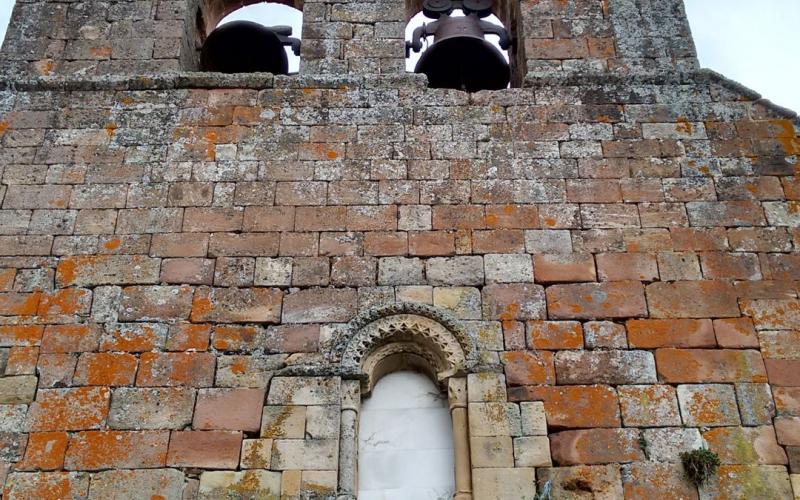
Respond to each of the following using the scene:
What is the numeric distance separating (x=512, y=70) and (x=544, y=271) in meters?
2.47

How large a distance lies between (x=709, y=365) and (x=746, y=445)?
509 millimetres

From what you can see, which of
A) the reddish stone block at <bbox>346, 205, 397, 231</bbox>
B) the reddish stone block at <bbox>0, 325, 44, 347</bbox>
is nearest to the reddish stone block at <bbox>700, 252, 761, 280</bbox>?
the reddish stone block at <bbox>346, 205, 397, 231</bbox>

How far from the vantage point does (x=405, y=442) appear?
5188mm

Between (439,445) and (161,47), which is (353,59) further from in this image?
(439,445)

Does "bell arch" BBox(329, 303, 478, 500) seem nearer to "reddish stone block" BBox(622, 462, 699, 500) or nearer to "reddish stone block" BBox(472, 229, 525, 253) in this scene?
"reddish stone block" BBox(472, 229, 525, 253)

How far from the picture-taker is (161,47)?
6.90 metres

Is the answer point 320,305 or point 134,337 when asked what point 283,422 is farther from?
point 134,337

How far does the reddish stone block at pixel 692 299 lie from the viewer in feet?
17.9

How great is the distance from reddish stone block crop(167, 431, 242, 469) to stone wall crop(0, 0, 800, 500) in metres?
0.01

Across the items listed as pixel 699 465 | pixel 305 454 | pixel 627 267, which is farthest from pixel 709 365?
pixel 305 454

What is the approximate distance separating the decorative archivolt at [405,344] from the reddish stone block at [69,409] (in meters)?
1.38

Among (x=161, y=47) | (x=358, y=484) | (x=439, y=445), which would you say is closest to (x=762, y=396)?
(x=439, y=445)

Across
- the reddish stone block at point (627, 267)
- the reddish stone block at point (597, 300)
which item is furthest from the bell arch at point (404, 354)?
the reddish stone block at point (627, 267)

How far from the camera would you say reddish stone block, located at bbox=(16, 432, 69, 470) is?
4.93 metres
